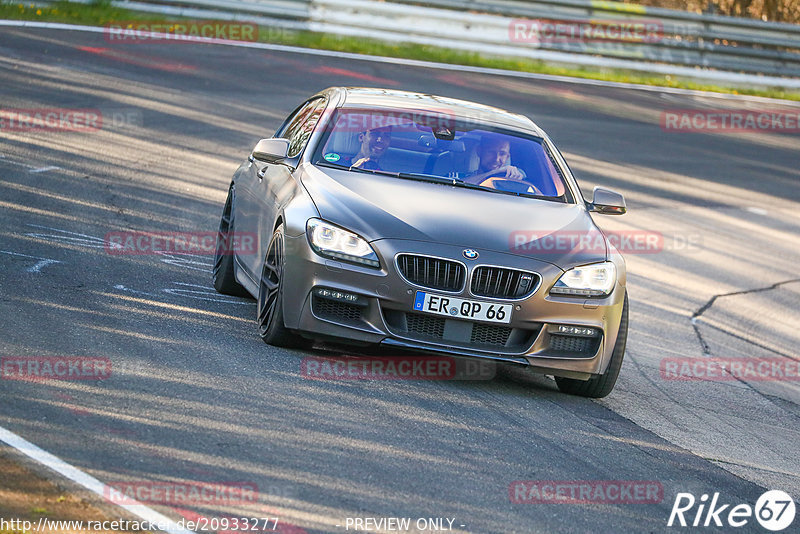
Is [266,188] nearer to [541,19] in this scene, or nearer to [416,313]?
[416,313]

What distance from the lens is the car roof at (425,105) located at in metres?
8.56

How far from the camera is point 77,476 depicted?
4.79m

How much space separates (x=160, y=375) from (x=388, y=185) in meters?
2.03

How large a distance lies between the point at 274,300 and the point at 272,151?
1276 mm

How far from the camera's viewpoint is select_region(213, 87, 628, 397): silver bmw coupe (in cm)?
679

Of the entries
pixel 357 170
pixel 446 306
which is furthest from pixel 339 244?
pixel 357 170

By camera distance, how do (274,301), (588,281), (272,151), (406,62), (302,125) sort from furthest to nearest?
1. (406,62)
2. (302,125)
3. (272,151)
4. (274,301)
5. (588,281)

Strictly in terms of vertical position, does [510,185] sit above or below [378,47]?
above

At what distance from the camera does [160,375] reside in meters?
6.32

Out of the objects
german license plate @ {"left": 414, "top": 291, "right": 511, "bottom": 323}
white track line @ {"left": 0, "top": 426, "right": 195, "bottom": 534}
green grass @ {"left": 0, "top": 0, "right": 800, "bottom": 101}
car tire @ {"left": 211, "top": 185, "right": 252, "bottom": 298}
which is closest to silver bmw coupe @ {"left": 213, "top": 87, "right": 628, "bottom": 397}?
german license plate @ {"left": 414, "top": 291, "right": 511, "bottom": 323}

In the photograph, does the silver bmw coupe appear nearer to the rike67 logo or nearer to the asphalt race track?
the asphalt race track

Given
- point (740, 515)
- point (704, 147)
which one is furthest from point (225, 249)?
point (704, 147)

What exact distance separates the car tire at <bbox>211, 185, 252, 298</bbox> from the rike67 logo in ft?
13.4

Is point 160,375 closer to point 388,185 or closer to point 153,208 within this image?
point 388,185
